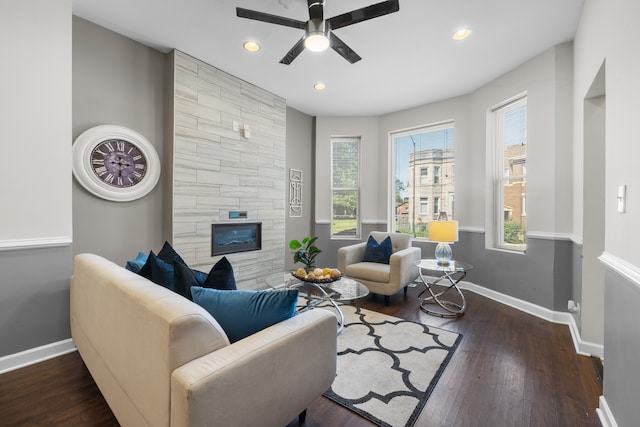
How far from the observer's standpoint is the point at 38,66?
2.00 meters

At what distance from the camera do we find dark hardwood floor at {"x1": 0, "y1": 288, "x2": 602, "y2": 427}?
1493 millimetres

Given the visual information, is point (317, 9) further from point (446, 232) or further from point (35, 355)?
point (35, 355)

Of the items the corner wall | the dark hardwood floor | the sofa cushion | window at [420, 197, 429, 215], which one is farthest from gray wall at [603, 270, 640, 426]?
window at [420, 197, 429, 215]

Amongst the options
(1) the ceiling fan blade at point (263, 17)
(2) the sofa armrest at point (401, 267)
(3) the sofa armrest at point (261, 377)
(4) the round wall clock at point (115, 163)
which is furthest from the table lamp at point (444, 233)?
(4) the round wall clock at point (115, 163)

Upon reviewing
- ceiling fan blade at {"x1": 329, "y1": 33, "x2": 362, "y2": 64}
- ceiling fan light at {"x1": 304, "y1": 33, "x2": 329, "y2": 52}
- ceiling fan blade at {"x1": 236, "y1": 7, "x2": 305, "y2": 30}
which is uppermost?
ceiling fan blade at {"x1": 236, "y1": 7, "x2": 305, "y2": 30}

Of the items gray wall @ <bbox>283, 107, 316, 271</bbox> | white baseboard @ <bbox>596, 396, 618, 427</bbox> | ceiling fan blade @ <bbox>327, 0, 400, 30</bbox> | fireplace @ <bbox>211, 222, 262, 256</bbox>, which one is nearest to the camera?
white baseboard @ <bbox>596, 396, 618, 427</bbox>

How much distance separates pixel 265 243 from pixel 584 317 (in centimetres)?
349

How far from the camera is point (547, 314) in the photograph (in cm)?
284

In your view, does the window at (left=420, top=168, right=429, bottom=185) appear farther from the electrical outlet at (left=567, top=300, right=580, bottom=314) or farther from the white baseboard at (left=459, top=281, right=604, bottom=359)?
the electrical outlet at (left=567, top=300, right=580, bottom=314)

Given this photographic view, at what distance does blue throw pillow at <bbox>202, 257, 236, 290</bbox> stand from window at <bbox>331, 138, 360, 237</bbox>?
3599 millimetres

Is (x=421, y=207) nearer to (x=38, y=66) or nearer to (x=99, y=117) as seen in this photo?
(x=99, y=117)

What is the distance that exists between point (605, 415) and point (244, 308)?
200cm

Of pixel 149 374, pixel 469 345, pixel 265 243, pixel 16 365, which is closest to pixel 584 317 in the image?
pixel 469 345

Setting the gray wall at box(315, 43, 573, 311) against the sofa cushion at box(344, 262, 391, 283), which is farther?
the sofa cushion at box(344, 262, 391, 283)
